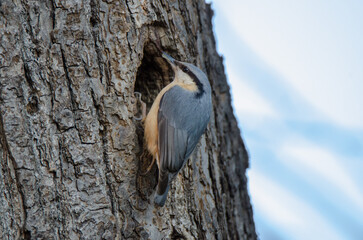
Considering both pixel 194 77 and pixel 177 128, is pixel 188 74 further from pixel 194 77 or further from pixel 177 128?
pixel 177 128

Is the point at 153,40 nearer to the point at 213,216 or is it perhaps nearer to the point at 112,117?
the point at 112,117

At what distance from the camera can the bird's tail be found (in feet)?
8.61

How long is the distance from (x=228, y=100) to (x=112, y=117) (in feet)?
4.24

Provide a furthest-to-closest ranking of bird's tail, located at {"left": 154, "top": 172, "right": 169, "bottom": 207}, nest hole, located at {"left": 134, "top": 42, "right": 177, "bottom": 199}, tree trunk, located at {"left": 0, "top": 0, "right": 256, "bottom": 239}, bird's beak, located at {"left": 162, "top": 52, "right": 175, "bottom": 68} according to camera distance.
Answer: bird's beak, located at {"left": 162, "top": 52, "right": 175, "bottom": 68}, nest hole, located at {"left": 134, "top": 42, "right": 177, "bottom": 199}, bird's tail, located at {"left": 154, "top": 172, "right": 169, "bottom": 207}, tree trunk, located at {"left": 0, "top": 0, "right": 256, "bottom": 239}

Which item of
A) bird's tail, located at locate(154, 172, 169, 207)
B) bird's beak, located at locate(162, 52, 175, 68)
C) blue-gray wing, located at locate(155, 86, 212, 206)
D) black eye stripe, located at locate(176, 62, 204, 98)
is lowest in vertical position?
bird's tail, located at locate(154, 172, 169, 207)

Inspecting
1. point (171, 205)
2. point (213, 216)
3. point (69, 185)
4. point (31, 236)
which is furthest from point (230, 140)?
point (31, 236)

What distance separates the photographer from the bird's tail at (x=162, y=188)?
262 centimetres

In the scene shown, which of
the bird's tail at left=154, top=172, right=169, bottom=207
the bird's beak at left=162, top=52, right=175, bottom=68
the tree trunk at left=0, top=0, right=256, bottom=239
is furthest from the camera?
the bird's beak at left=162, top=52, right=175, bottom=68

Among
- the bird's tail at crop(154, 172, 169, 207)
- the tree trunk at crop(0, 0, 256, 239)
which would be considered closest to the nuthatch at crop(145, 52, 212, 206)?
the bird's tail at crop(154, 172, 169, 207)

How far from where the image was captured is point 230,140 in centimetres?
355

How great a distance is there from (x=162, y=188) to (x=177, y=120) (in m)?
0.50

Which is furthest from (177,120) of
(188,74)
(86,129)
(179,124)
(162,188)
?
(86,129)

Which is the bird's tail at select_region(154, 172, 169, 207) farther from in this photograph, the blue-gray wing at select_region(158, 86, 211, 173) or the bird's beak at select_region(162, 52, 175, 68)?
the bird's beak at select_region(162, 52, 175, 68)

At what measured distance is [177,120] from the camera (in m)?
2.92
